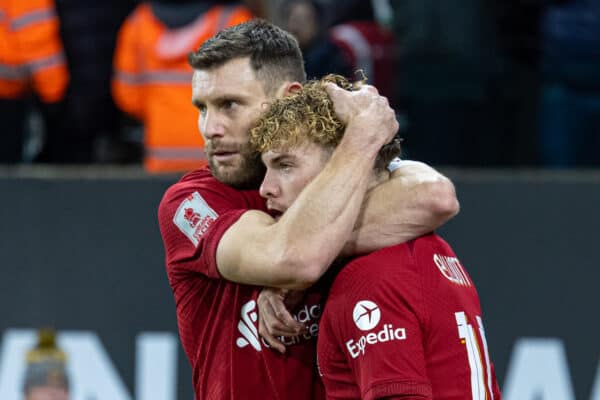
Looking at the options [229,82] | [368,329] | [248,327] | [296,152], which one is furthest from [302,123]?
[248,327]

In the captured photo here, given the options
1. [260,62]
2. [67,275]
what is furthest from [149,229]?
[260,62]

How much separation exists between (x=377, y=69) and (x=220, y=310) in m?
3.46

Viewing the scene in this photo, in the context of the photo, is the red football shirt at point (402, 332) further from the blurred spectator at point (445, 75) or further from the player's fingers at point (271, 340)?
the blurred spectator at point (445, 75)

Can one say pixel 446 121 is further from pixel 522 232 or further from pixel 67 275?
pixel 67 275

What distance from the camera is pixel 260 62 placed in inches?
166

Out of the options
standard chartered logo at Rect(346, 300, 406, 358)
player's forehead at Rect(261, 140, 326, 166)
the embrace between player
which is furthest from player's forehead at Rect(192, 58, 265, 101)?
standard chartered logo at Rect(346, 300, 406, 358)

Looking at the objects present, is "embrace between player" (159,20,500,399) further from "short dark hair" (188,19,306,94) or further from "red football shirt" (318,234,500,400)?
"red football shirt" (318,234,500,400)

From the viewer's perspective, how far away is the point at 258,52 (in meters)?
4.21

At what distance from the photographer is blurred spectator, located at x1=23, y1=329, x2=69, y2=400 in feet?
22.0

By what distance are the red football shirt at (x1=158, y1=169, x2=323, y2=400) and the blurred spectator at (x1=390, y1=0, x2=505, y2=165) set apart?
3.10 metres

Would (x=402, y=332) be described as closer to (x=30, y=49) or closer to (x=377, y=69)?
(x=377, y=69)

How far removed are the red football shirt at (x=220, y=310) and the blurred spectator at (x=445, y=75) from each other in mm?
3099

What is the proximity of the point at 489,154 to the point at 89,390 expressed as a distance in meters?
2.51

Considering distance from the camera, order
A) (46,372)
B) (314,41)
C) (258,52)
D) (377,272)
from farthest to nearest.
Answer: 1. (314,41)
2. (46,372)
3. (258,52)
4. (377,272)
